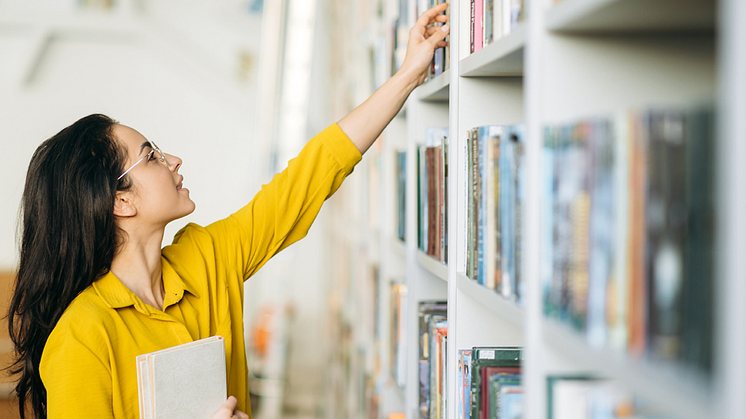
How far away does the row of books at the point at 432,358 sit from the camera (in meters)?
1.19

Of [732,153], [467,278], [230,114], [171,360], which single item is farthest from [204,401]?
[230,114]

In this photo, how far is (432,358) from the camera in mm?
1287

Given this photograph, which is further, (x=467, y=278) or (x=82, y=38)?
(x=82, y=38)

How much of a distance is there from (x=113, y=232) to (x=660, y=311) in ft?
3.55

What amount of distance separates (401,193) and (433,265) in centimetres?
45

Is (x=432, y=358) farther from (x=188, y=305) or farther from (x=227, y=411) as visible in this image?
(x=188, y=305)

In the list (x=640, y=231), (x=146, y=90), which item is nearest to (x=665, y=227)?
(x=640, y=231)

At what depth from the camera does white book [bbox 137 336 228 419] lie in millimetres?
974

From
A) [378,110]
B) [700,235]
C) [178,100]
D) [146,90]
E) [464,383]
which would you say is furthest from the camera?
[178,100]

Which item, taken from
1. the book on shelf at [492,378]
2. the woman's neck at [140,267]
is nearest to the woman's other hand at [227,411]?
the woman's neck at [140,267]

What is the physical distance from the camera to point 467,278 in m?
0.98

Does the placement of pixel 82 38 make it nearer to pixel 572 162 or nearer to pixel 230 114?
pixel 230 114

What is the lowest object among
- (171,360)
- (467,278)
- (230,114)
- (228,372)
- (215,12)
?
(228,372)

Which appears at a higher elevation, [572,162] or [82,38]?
[82,38]
